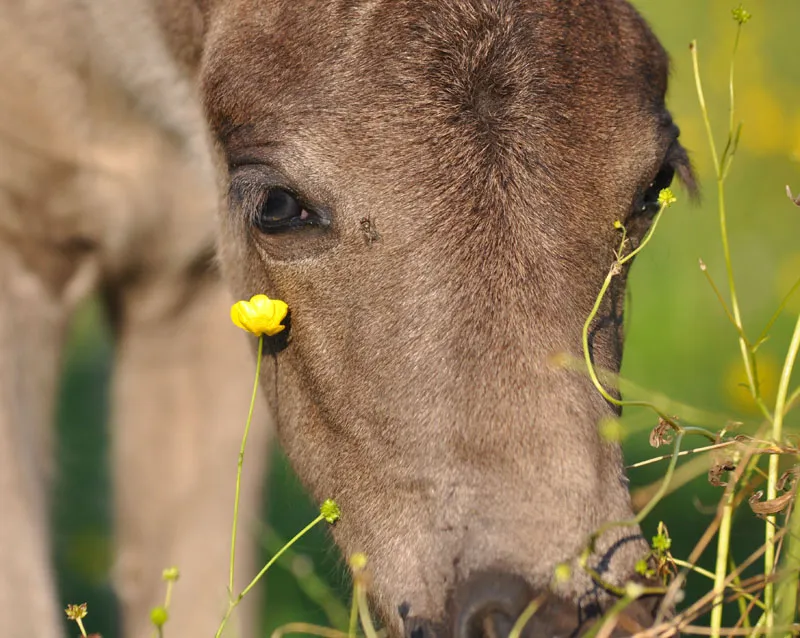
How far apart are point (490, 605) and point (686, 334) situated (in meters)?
4.92

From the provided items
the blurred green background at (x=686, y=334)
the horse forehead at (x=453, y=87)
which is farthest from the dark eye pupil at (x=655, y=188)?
the blurred green background at (x=686, y=334)

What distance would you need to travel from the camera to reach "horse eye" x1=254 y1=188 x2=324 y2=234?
106 inches

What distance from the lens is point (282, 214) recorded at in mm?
2736

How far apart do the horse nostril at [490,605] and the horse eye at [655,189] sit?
104 cm

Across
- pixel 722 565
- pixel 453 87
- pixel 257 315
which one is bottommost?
pixel 722 565

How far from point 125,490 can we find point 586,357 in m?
2.93

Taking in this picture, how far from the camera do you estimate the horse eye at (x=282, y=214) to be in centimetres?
269

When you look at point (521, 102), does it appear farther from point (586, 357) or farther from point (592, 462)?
point (592, 462)

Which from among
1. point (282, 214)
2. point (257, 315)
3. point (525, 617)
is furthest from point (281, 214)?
point (525, 617)

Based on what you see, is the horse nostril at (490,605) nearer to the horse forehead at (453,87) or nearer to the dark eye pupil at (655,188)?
the horse forehead at (453,87)

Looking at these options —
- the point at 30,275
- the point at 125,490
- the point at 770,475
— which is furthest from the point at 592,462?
the point at 125,490

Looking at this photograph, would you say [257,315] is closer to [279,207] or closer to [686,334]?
[279,207]

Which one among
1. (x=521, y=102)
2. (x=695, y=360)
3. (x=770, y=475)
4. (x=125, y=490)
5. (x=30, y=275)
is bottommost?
(x=695, y=360)

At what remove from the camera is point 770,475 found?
2.37m
